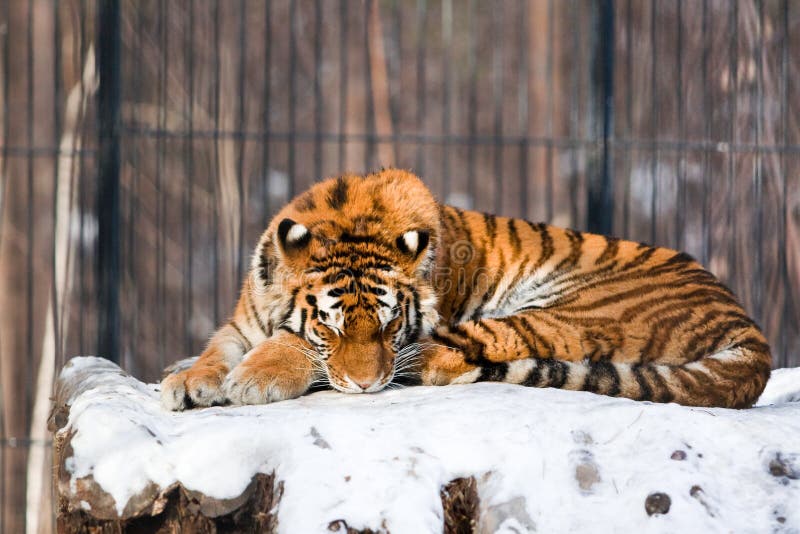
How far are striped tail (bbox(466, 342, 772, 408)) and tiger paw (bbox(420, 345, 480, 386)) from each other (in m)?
0.08

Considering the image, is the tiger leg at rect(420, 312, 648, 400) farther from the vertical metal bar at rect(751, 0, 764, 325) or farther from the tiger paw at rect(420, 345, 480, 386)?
the vertical metal bar at rect(751, 0, 764, 325)

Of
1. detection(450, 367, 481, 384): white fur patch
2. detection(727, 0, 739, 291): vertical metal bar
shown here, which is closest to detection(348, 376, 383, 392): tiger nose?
detection(450, 367, 481, 384): white fur patch

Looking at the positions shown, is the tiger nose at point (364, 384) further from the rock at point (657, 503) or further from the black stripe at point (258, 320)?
the rock at point (657, 503)

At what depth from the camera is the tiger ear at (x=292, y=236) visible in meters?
2.67

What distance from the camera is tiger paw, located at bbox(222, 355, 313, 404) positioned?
8.20ft

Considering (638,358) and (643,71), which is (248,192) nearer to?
(643,71)

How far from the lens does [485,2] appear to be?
5855mm

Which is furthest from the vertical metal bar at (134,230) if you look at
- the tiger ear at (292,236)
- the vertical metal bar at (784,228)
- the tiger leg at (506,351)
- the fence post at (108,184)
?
the vertical metal bar at (784,228)

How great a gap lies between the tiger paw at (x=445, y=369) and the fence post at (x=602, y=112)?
76.2 inches

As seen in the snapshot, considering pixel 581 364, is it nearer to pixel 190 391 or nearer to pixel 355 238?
pixel 355 238

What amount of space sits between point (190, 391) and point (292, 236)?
0.52 metres

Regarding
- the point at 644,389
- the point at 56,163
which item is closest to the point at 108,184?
the point at 56,163

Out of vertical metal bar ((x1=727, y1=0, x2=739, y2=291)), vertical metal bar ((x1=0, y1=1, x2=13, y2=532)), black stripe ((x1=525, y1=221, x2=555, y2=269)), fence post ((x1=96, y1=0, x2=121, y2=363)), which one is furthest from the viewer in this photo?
vertical metal bar ((x1=727, y1=0, x2=739, y2=291))

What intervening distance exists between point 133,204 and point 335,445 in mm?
2868
